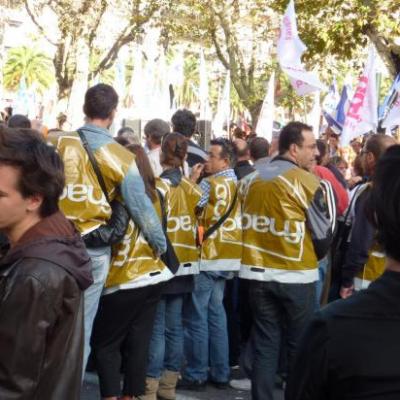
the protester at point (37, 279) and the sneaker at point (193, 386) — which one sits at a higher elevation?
the protester at point (37, 279)

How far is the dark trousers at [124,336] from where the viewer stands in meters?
6.00

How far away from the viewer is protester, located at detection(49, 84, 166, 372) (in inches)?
217

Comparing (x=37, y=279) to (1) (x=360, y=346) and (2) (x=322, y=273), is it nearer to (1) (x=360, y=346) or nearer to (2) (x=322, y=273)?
(1) (x=360, y=346)

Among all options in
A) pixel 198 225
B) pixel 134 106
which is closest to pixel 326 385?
pixel 198 225

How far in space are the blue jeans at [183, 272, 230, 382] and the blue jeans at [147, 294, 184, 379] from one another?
0.66ft

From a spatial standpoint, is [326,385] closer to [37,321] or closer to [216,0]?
[37,321]

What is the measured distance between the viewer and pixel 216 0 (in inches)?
996

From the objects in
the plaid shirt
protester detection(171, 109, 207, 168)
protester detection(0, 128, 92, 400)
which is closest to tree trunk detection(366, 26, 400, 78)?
protester detection(171, 109, 207, 168)

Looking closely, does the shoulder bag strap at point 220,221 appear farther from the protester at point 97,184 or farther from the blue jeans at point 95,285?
the blue jeans at point 95,285

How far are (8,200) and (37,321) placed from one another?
440 mm

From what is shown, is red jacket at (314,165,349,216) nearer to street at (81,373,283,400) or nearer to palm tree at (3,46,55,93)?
street at (81,373,283,400)

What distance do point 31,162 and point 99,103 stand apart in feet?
9.20

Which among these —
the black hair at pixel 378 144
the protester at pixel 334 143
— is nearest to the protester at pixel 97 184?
the black hair at pixel 378 144

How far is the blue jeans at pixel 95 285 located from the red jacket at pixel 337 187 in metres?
2.58
